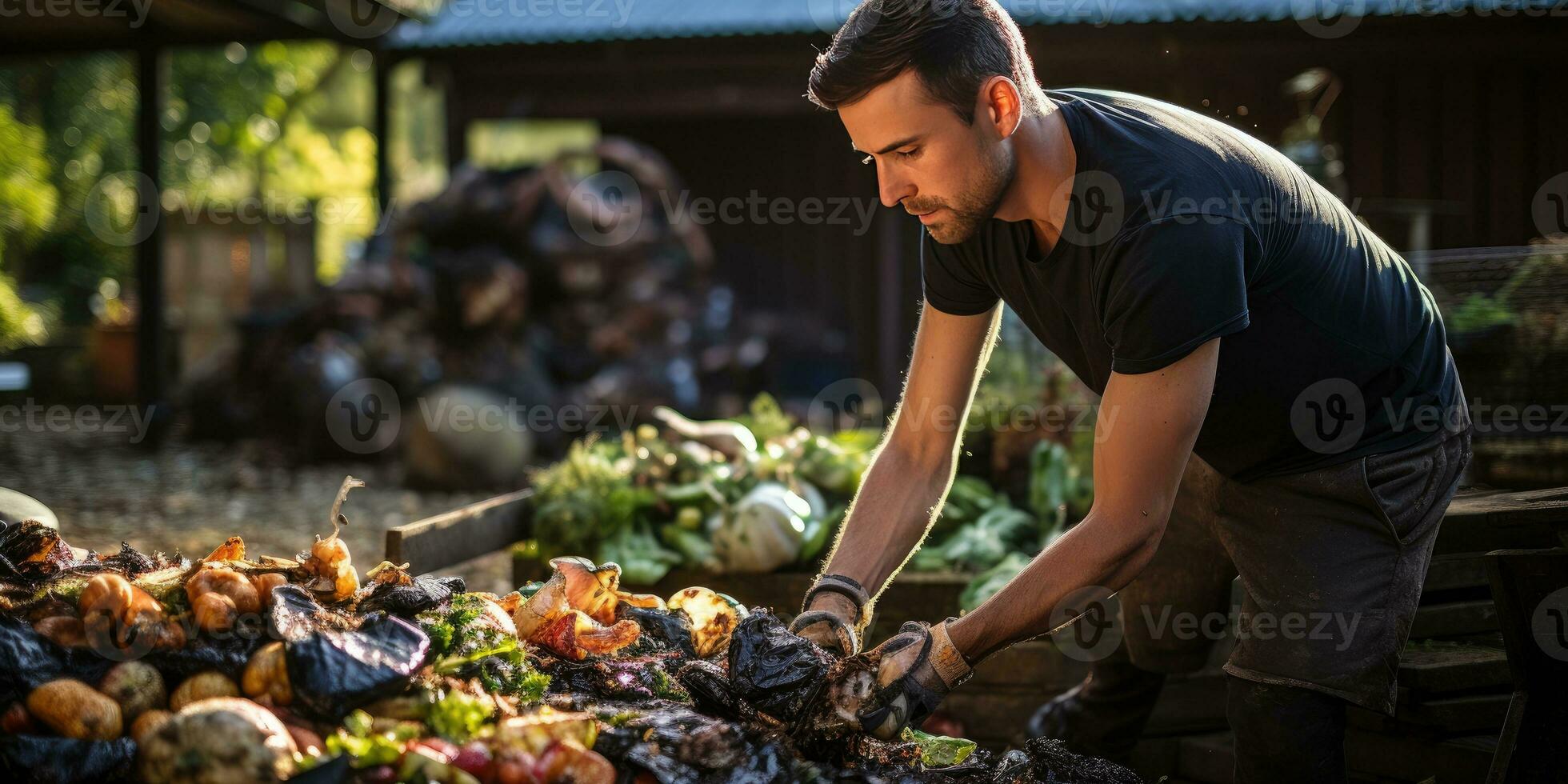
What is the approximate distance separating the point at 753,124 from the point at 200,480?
6.50 m

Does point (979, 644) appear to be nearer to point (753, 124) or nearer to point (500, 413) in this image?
point (500, 413)

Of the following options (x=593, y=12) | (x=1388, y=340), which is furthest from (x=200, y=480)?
(x=1388, y=340)

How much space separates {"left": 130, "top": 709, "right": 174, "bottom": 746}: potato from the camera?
1.96 m

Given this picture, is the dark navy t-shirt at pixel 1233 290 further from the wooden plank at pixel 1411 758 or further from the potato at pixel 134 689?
the potato at pixel 134 689

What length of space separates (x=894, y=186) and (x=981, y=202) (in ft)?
0.57

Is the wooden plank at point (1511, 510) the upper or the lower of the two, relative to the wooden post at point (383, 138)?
lower

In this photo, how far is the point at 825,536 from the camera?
14.8ft

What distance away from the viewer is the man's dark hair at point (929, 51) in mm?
→ 2250

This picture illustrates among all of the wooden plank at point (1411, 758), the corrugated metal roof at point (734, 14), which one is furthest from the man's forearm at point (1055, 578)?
the corrugated metal roof at point (734, 14)

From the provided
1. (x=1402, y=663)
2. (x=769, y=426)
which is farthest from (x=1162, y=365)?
(x=769, y=426)

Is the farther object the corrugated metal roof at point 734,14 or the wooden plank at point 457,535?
the corrugated metal roof at point 734,14

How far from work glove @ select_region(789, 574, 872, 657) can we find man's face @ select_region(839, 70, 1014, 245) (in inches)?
31.3

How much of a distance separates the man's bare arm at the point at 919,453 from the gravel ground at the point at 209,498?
422 cm

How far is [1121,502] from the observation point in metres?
2.25
